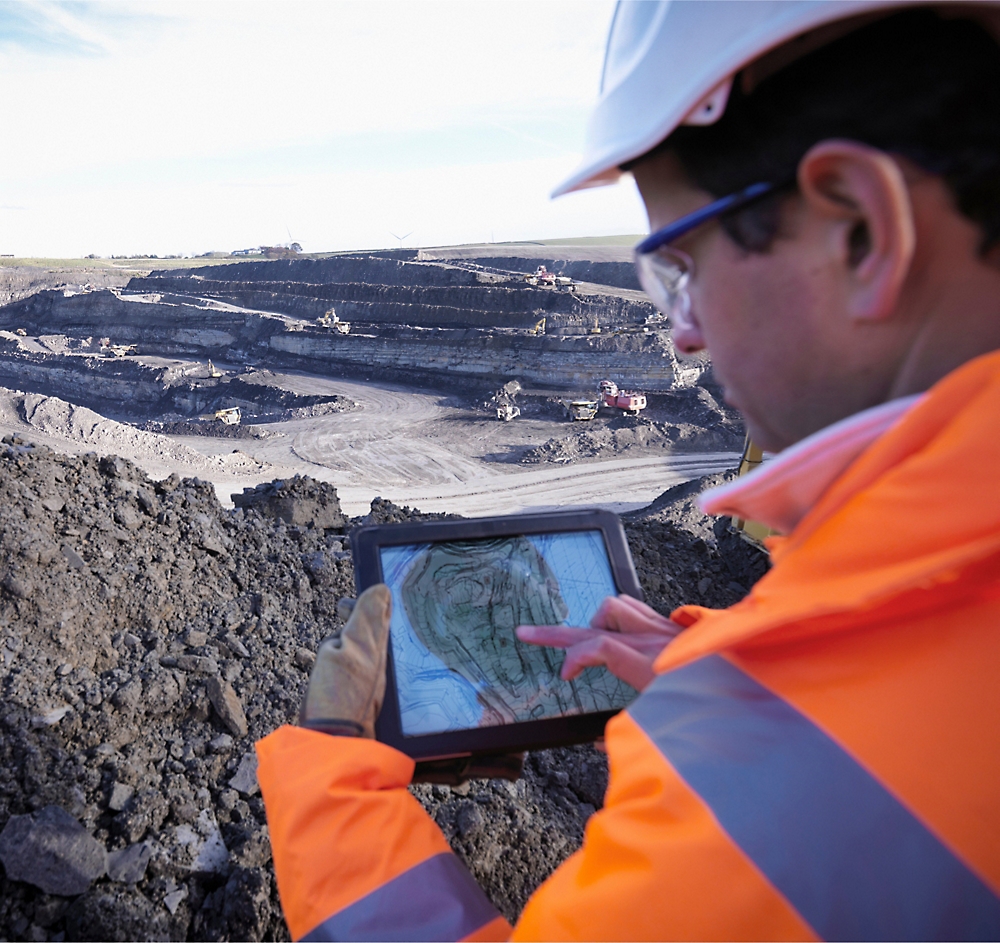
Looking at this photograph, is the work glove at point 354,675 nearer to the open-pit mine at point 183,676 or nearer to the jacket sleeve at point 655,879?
the jacket sleeve at point 655,879

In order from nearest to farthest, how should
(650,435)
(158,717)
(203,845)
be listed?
(203,845) → (158,717) → (650,435)

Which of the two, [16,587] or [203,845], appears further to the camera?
[16,587]

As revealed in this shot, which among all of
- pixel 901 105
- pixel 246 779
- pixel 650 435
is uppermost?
pixel 901 105

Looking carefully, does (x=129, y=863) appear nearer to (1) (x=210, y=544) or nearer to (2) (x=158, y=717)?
(2) (x=158, y=717)

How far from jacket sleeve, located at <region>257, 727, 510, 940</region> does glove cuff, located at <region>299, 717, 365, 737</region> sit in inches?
5.4

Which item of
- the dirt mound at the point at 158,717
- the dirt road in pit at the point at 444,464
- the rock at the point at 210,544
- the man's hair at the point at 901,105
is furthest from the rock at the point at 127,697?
the dirt road in pit at the point at 444,464

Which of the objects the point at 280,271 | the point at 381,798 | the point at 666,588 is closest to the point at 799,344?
the point at 381,798

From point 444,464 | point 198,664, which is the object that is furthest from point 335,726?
point 444,464

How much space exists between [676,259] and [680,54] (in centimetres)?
27

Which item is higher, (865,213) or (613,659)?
(865,213)

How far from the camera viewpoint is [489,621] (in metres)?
1.96

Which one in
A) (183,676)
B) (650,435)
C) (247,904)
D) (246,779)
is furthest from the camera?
(650,435)

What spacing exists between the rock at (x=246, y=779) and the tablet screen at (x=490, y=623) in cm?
157

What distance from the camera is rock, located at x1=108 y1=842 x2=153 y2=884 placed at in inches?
96.2
